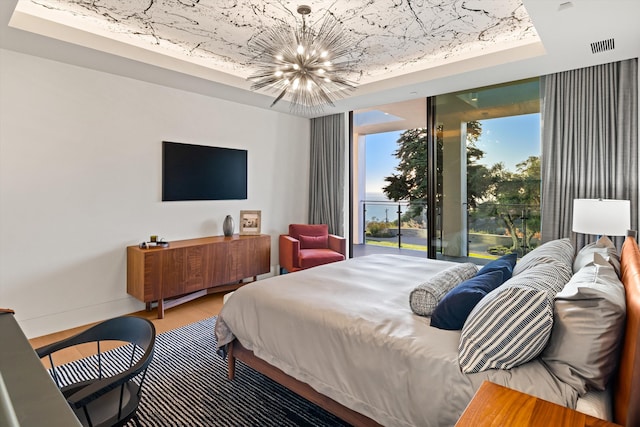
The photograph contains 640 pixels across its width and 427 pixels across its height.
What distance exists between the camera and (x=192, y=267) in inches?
158

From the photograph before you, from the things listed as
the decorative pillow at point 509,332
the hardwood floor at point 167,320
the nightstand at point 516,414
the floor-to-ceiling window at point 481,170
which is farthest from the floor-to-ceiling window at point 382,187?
the nightstand at point 516,414

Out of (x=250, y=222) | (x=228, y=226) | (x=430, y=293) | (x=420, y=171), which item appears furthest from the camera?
(x=420, y=171)

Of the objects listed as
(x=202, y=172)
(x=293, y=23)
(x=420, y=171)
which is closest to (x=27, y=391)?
(x=293, y=23)

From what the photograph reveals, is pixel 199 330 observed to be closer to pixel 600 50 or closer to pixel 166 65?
pixel 166 65

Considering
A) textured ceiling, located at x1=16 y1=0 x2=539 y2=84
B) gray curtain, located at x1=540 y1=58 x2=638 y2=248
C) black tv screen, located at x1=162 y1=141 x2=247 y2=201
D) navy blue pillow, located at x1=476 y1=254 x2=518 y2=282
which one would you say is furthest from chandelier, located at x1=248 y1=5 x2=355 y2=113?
gray curtain, located at x1=540 y1=58 x2=638 y2=248

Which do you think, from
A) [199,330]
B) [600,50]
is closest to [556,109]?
[600,50]

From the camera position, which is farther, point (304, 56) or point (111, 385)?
point (304, 56)

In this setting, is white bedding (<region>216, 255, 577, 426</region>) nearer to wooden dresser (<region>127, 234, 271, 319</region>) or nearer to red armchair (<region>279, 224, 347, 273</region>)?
wooden dresser (<region>127, 234, 271, 319</region>)

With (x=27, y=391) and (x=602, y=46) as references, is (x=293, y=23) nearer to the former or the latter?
(x=602, y=46)

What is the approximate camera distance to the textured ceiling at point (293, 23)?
288cm

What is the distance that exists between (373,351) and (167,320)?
9.32 ft

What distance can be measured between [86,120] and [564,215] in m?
4.99

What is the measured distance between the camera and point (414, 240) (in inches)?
270

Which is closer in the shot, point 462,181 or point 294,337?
point 294,337
